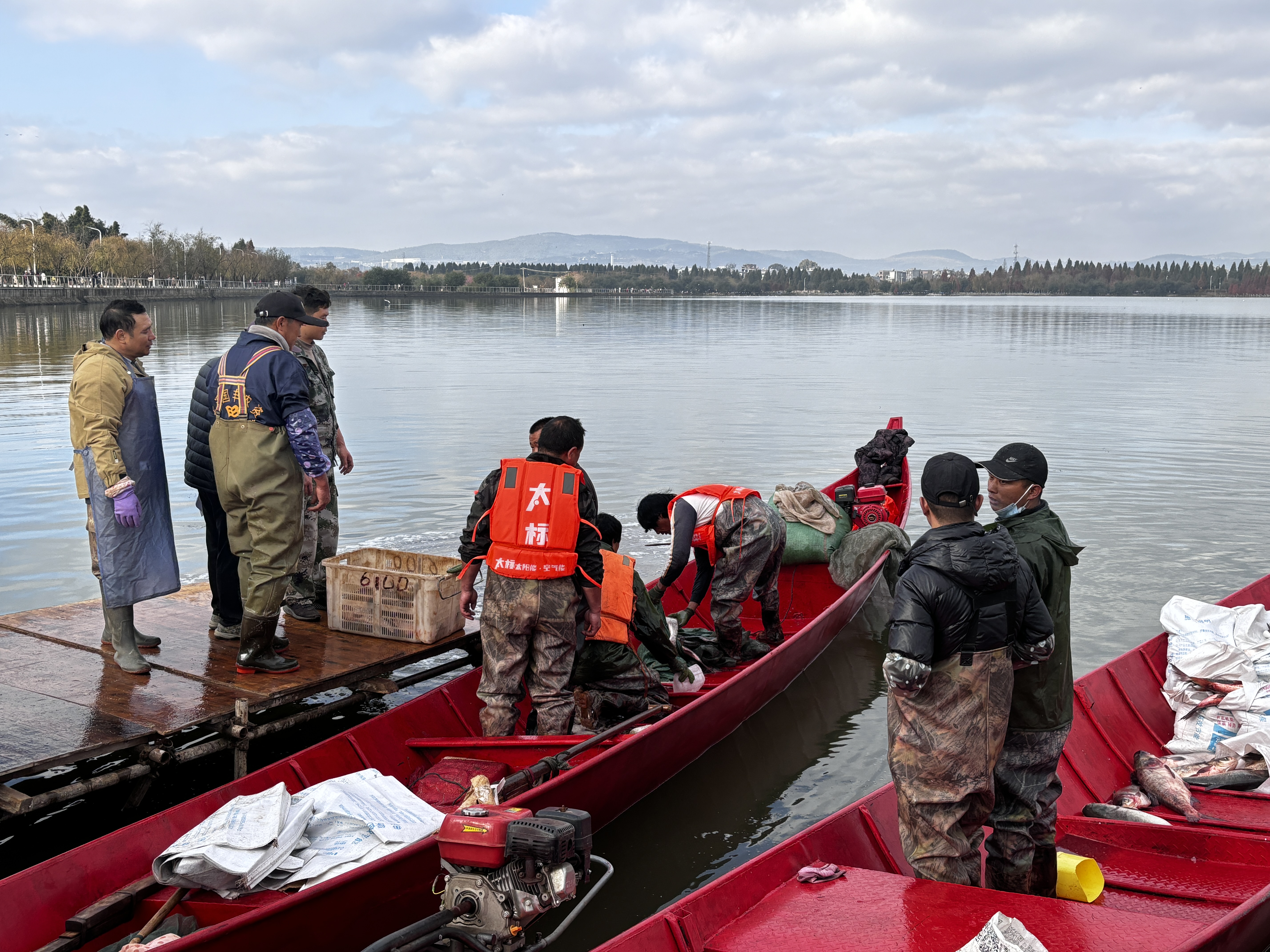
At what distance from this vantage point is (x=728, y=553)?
7402 millimetres

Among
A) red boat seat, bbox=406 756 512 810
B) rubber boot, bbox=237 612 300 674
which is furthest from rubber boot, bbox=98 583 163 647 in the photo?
red boat seat, bbox=406 756 512 810

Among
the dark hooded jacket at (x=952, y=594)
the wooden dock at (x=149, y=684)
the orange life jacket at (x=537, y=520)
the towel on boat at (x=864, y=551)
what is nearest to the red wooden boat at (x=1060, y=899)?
the dark hooded jacket at (x=952, y=594)

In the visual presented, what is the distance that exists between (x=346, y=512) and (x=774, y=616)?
26.1ft

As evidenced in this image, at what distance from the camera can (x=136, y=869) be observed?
4.31 m

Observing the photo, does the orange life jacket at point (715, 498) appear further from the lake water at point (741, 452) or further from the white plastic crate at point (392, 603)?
the white plastic crate at point (392, 603)

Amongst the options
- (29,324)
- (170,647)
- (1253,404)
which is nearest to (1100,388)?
(1253,404)

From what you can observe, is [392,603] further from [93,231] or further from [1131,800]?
[93,231]

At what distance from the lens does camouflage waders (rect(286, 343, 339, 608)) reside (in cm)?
714

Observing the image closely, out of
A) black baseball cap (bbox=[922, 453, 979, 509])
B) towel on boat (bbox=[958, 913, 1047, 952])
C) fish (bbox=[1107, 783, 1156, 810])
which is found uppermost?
black baseball cap (bbox=[922, 453, 979, 509])

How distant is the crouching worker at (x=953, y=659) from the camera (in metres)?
3.56

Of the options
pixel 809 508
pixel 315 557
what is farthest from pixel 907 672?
pixel 809 508

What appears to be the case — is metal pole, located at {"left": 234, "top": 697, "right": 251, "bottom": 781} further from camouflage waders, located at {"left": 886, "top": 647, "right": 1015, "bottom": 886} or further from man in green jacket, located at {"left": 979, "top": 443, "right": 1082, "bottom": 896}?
man in green jacket, located at {"left": 979, "top": 443, "right": 1082, "bottom": 896}

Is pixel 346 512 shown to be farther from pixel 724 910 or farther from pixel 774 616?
pixel 724 910

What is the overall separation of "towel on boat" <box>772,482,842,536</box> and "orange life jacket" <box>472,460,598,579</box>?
4772 mm
